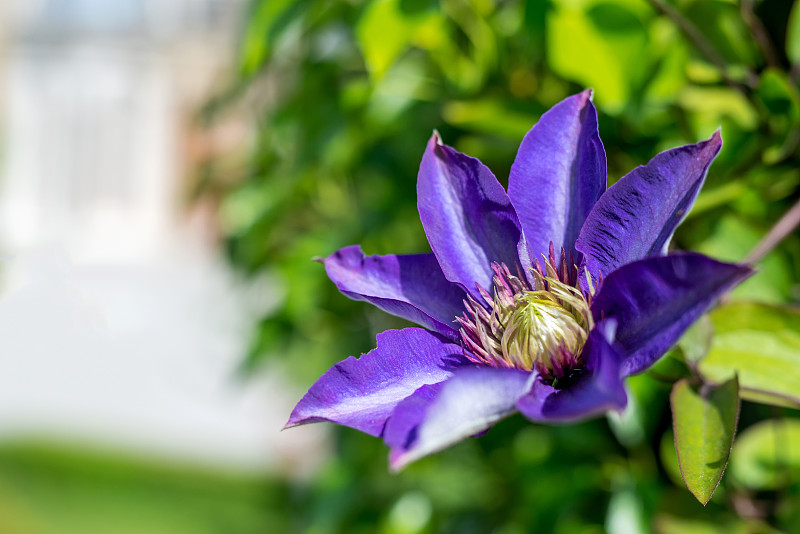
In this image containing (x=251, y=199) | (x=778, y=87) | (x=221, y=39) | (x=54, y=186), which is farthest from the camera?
(x=54, y=186)

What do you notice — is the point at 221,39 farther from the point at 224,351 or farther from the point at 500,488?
the point at 500,488

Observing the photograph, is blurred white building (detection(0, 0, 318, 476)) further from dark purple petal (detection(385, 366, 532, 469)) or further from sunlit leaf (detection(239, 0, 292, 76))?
dark purple petal (detection(385, 366, 532, 469))

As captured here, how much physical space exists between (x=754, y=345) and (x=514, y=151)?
10.8 inches

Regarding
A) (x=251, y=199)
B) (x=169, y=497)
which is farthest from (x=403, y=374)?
(x=169, y=497)

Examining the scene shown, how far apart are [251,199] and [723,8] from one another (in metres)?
0.72

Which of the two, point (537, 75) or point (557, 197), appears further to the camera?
point (537, 75)

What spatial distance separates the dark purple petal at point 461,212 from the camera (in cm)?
40

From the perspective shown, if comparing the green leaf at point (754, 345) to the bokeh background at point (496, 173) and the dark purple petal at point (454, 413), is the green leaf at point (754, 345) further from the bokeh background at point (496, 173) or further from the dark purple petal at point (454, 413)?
the dark purple petal at point (454, 413)

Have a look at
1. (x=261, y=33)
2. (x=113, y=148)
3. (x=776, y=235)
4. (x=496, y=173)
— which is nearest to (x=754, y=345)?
(x=776, y=235)

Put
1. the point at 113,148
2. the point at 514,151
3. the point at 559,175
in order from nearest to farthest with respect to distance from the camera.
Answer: the point at 559,175 → the point at 514,151 → the point at 113,148

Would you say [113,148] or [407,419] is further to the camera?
[113,148]

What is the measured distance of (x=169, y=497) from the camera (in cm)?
356

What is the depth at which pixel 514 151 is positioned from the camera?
0.66 m

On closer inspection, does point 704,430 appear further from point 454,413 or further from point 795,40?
point 795,40
